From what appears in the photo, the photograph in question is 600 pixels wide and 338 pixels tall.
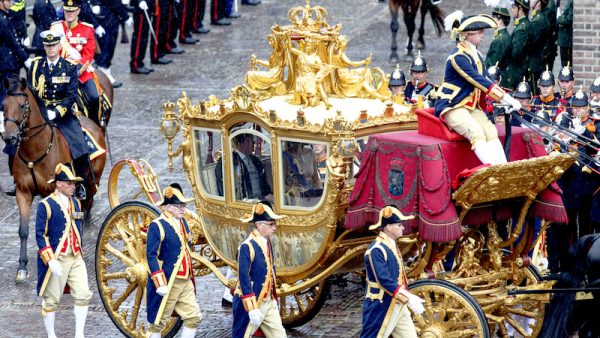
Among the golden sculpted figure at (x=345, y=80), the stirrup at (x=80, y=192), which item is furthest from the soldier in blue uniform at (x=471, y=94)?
the stirrup at (x=80, y=192)

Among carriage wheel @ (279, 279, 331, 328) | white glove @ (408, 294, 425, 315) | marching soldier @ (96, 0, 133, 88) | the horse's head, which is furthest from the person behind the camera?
marching soldier @ (96, 0, 133, 88)

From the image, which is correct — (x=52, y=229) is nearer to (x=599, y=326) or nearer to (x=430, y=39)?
(x=599, y=326)

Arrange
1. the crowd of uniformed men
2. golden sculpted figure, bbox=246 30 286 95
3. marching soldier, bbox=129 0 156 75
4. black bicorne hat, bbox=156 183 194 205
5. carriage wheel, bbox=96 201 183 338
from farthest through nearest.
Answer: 1. marching soldier, bbox=129 0 156 75
2. golden sculpted figure, bbox=246 30 286 95
3. carriage wheel, bbox=96 201 183 338
4. black bicorne hat, bbox=156 183 194 205
5. the crowd of uniformed men

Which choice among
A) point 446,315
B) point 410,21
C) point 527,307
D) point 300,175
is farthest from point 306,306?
point 410,21

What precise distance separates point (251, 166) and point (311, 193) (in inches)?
26.1

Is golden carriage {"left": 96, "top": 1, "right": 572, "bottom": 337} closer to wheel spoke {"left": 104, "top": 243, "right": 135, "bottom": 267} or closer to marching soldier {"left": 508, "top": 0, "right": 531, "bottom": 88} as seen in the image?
wheel spoke {"left": 104, "top": 243, "right": 135, "bottom": 267}

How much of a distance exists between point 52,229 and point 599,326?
4794 millimetres

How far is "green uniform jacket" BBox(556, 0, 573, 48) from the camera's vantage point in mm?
20000

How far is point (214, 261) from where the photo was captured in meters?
13.5

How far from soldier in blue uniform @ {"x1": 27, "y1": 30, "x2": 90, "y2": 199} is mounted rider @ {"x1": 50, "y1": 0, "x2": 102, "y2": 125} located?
1.43 ft

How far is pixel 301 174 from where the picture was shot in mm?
12438

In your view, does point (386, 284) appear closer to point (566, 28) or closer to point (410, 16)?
point (566, 28)

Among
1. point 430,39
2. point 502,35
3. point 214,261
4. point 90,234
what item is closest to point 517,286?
point 214,261

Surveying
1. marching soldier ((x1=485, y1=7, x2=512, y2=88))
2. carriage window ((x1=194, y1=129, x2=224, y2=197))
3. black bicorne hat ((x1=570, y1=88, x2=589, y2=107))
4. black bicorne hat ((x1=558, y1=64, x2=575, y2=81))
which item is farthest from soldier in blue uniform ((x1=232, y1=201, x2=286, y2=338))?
marching soldier ((x1=485, y1=7, x2=512, y2=88))
